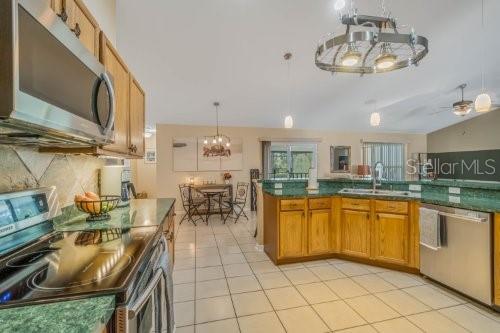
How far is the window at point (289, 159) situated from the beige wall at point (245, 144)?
249 mm

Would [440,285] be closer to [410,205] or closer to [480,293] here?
[480,293]

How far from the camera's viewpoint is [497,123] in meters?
6.60

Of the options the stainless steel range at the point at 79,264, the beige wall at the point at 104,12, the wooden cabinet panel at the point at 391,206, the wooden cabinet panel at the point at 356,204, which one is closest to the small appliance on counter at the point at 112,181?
the stainless steel range at the point at 79,264

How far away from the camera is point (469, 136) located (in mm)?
7219

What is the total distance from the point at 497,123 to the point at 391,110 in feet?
10.4

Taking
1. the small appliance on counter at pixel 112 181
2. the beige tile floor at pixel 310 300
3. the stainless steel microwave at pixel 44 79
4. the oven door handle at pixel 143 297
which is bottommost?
the beige tile floor at pixel 310 300

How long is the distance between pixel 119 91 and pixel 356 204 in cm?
271

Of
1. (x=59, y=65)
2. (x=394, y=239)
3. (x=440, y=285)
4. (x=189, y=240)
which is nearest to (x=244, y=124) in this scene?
(x=189, y=240)

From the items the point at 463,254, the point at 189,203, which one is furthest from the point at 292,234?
the point at 189,203

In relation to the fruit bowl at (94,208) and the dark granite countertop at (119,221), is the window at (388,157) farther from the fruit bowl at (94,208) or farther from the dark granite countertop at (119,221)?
the fruit bowl at (94,208)

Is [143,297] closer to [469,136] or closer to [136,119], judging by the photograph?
[136,119]

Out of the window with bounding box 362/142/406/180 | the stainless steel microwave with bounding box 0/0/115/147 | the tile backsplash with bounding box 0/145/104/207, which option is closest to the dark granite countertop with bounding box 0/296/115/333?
the stainless steel microwave with bounding box 0/0/115/147

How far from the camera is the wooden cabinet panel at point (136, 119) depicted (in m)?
2.09

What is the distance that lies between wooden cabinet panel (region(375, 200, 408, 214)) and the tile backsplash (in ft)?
9.57
